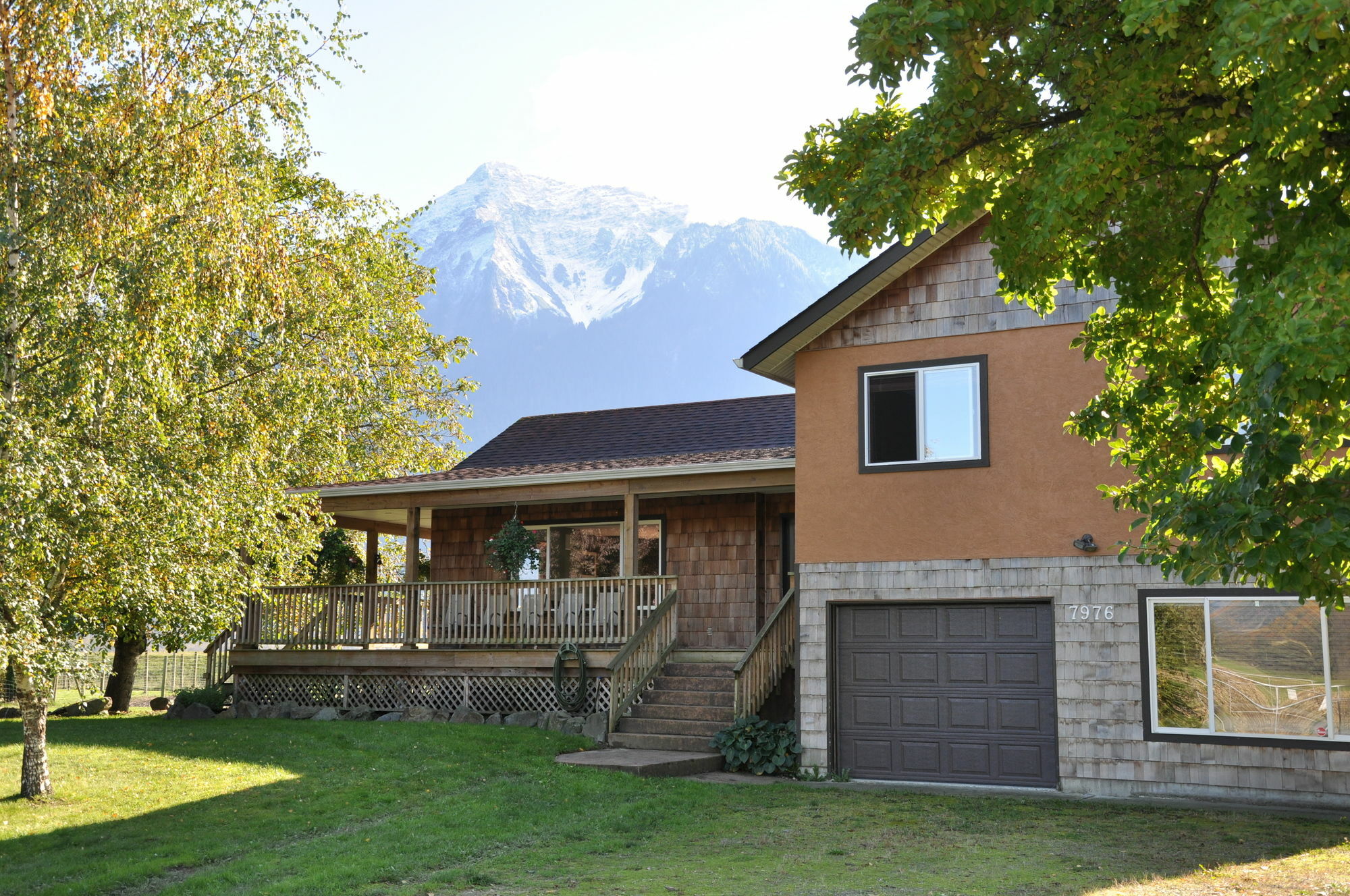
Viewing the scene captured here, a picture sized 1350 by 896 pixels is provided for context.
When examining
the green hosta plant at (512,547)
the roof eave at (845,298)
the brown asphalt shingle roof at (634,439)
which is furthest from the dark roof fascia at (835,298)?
the green hosta plant at (512,547)

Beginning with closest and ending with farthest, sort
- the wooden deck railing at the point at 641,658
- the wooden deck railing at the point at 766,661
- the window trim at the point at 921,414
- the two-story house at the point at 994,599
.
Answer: the two-story house at the point at 994,599
the window trim at the point at 921,414
the wooden deck railing at the point at 766,661
the wooden deck railing at the point at 641,658

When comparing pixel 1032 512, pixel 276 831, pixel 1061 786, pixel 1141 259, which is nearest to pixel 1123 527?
pixel 1032 512

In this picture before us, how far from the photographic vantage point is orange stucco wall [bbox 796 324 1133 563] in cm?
1220

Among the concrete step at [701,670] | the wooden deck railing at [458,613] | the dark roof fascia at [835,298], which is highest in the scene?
the dark roof fascia at [835,298]

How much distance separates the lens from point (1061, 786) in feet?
39.1

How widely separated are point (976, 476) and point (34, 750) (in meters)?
9.93

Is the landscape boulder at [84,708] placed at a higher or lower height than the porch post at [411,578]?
lower

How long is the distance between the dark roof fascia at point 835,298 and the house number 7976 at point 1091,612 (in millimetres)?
4136

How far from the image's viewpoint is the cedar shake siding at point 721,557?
1761 cm

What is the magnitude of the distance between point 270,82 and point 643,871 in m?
9.93

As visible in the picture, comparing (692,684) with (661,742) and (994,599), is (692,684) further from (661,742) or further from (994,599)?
(994,599)

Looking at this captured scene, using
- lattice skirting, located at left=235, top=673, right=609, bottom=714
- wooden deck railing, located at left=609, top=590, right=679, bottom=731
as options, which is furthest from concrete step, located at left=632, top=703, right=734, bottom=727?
lattice skirting, located at left=235, top=673, right=609, bottom=714

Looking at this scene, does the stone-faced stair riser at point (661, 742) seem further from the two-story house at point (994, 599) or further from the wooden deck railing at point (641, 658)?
the two-story house at point (994, 599)

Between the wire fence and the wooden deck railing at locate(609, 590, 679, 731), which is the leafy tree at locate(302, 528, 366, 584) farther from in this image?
the wooden deck railing at locate(609, 590, 679, 731)
